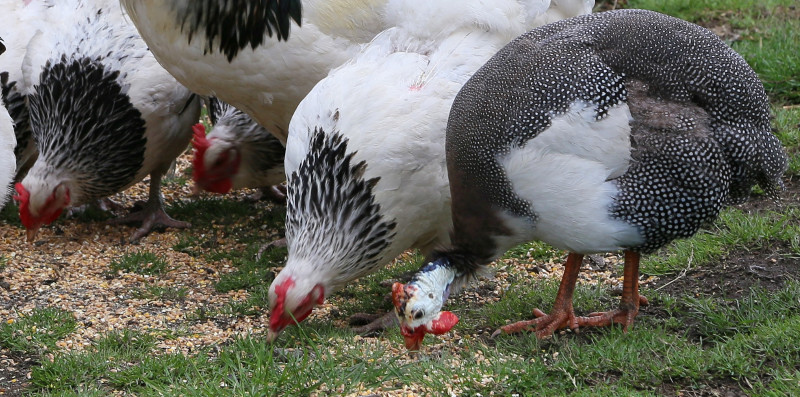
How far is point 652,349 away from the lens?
3805 mm

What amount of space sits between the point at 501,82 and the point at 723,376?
138 cm

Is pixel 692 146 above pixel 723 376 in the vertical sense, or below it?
above

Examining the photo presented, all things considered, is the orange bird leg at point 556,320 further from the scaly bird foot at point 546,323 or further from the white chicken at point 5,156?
the white chicken at point 5,156

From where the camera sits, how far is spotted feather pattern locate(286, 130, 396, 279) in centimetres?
406

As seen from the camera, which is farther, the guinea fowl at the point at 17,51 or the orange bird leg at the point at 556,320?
the guinea fowl at the point at 17,51

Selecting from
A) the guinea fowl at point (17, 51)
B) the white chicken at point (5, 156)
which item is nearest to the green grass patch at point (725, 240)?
the white chicken at point (5, 156)

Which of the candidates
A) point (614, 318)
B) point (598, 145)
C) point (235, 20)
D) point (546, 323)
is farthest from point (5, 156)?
point (614, 318)

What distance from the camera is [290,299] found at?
13.2 ft

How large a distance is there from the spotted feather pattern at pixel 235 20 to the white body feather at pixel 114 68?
0.93 m

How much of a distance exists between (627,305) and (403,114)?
1.25 m

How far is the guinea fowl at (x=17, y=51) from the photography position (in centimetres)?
557

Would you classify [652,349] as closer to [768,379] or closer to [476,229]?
[768,379]

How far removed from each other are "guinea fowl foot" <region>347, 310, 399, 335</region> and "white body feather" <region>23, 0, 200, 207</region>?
1.81m

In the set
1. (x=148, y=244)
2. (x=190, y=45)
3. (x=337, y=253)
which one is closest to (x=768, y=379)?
(x=337, y=253)
